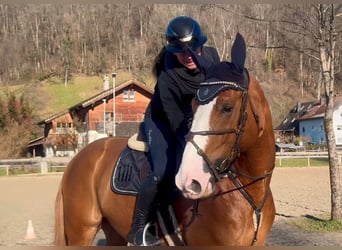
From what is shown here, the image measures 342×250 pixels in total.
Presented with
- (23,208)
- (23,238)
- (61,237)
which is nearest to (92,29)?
(23,208)

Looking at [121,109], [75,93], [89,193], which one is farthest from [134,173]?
[75,93]

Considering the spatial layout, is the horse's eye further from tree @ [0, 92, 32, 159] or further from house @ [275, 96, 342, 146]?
house @ [275, 96, 342, 146]

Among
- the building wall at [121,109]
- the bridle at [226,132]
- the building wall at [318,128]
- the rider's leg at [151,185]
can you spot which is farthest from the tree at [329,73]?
the building wall at [318,128]

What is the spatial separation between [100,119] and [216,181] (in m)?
41.2

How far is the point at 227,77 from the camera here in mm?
2625

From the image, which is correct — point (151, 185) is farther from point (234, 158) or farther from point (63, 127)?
point (63, 127)

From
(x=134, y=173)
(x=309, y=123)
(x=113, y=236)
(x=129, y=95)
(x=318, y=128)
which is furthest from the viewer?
(x=309, y=123)

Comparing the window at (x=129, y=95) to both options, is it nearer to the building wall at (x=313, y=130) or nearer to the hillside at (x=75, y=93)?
the hillside at (x=75, y=93)

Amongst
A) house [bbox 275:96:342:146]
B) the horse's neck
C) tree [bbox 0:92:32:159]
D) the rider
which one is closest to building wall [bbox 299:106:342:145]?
house [bbox 275:96:342:146]

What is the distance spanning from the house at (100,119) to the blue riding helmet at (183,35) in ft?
122

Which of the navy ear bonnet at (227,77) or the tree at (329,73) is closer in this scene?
the navy ear bonnet at (227,77)

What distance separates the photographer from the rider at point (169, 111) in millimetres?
3125

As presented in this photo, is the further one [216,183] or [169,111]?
[169,111]

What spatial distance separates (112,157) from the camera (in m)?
4.35
